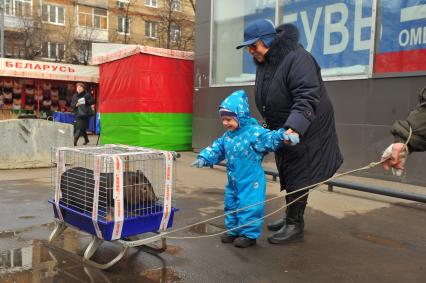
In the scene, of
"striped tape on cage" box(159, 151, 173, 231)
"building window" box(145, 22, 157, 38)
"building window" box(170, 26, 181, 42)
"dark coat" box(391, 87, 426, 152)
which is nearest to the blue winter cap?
"striped tape on cage" box(159, 151, 173, 231)

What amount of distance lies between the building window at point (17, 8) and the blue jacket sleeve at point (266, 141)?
34.9m

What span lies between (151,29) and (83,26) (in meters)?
7.45

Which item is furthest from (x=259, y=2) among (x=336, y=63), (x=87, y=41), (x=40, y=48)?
(x=87, y=41)

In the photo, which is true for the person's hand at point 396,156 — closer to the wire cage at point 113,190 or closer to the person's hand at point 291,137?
A: the person's hand at point 291,137

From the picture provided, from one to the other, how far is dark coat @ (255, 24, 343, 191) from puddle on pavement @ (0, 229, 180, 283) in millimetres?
1356

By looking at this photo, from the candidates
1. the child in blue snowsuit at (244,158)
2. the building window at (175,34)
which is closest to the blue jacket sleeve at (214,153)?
the child in blue snowsuit at (244,158)

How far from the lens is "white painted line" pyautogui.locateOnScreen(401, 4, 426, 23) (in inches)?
287

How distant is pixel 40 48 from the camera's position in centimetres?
3325

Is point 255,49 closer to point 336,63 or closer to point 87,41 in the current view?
point 336,63

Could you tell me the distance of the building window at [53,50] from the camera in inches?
1378

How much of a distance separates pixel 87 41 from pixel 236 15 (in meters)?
28.7

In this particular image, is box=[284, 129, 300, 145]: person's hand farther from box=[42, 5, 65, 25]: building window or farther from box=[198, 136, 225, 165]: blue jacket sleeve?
box=[42, 5, 65, 25]: building window

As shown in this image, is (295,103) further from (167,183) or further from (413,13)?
(413,13)

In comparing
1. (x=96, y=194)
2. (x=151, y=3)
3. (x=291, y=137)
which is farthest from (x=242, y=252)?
(x=151, y=3)
